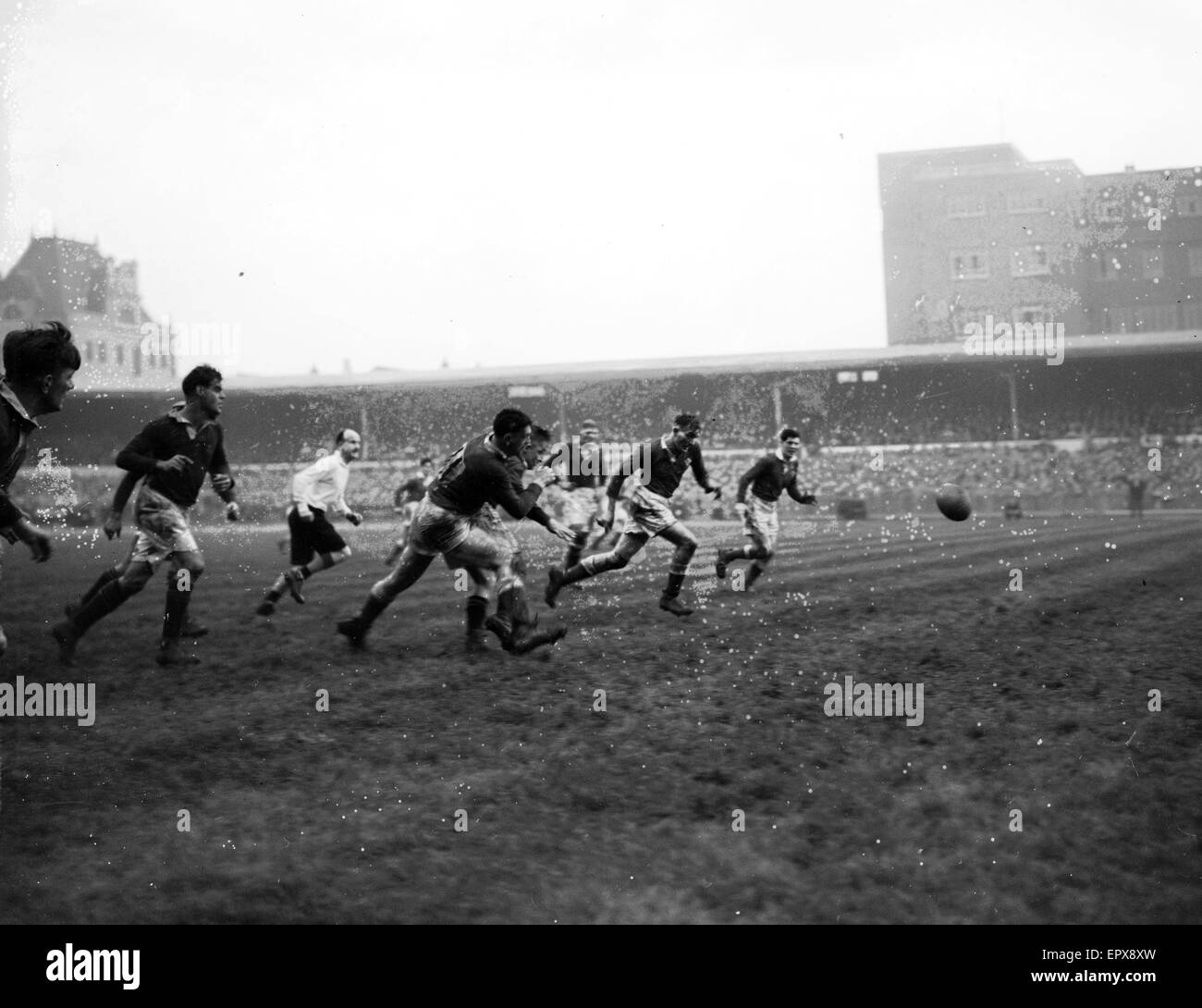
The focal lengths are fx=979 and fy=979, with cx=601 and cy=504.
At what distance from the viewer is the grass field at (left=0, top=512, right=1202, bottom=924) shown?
3.35 metres

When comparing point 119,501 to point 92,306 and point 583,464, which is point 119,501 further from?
point 583,464

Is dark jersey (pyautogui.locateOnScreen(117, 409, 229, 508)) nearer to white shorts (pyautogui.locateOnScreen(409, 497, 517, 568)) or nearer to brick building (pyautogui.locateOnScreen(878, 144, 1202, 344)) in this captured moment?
white shorts (pyautogui.locateOnScreen(409, 497, 517, 568))

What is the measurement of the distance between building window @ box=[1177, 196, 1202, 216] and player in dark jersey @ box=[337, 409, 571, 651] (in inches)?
210

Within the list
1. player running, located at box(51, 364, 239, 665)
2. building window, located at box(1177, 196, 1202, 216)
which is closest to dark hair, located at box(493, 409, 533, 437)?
player running, located at box(51, 364, 239, 665)

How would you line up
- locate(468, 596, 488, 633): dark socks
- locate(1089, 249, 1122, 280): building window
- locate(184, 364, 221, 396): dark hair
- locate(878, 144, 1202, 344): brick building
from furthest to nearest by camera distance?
locate(1089, 249, 1122, 280): building window → locate(878, 144, 1202, 344): brick building → locate(468, 596, 488, 633): dark socks → locate(184, 364, 221, 396): dark hair

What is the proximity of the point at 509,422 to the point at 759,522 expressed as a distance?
4.01 m

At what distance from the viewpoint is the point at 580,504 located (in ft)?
37.3

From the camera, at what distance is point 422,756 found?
14.8 feet

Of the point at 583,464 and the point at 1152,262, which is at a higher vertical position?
the point at 1152,262

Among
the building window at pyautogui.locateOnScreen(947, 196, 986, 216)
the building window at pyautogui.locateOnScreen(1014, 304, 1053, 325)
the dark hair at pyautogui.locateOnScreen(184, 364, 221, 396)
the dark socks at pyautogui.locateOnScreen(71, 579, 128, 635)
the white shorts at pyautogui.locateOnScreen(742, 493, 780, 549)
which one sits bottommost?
the dark socks at pyautogui.locateOnScreen(71, 579, 128, 635)

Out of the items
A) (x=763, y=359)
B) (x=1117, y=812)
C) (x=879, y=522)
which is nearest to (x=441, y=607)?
(x=763, y=359)
